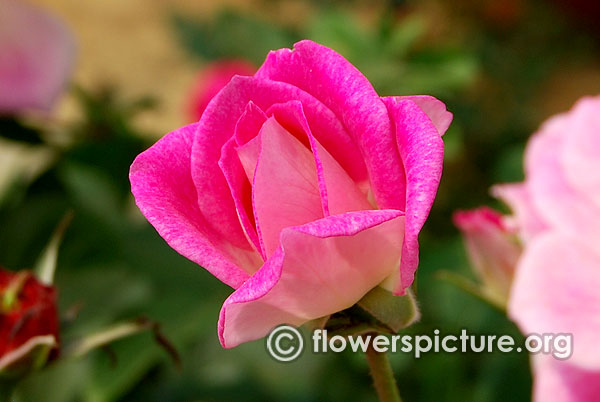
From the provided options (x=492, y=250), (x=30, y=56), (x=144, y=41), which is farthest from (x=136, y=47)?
(x=492, y=250)

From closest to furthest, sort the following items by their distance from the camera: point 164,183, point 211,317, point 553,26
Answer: point 164,183 < point 211,317 < point 553,26

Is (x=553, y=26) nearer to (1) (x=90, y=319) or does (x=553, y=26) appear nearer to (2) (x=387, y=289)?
(1) (x=90, y=319)

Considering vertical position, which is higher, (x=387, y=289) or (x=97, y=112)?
(x=387, y=289)

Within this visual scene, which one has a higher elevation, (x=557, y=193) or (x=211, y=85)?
A: (x=557, y=193)

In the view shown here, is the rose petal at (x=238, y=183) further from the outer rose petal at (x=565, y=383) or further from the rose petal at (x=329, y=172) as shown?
the outer rose petal at (x=565, y=383)

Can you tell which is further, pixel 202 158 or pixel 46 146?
pixel 46 146

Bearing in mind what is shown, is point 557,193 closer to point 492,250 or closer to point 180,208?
point 492,250

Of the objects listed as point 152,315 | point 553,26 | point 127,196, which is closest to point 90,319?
point 152,315

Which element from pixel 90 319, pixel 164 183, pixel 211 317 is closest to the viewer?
pixel 164 183

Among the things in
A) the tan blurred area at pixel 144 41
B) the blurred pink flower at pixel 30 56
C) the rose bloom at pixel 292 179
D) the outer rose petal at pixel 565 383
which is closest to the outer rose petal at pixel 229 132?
the rose bloom at pixel 292 179
